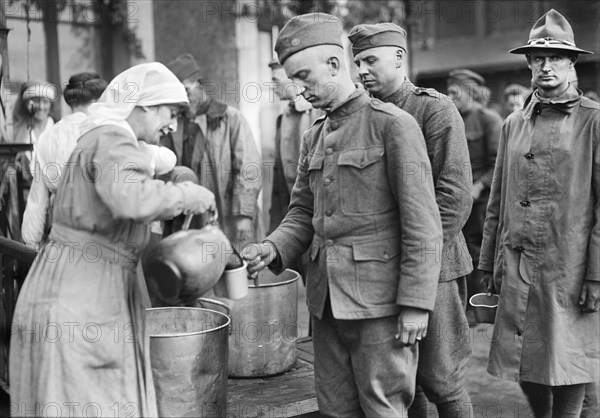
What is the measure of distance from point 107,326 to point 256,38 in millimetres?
7432

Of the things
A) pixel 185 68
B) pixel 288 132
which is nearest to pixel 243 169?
pixel 288 132

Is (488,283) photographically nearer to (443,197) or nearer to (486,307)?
(486,307)

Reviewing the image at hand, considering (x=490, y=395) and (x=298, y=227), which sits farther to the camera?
(x=490, y=395)

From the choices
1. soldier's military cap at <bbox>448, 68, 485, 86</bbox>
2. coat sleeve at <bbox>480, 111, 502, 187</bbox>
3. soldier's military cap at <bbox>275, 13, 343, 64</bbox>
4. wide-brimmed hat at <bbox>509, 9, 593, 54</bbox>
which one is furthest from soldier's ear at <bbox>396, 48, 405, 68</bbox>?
soldier's military cap at <bbox>448, 68, 485, 86</bbox>

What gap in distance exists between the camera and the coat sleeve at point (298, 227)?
360cm

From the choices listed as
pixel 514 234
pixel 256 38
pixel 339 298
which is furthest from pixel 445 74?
pixel 339 298

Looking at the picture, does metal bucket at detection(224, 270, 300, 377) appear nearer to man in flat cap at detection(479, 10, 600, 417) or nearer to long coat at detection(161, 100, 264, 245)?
long coat at detection(161, 100, 264, 245)

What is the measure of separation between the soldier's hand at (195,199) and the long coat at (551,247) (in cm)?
195

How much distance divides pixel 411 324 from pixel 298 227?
794 mm

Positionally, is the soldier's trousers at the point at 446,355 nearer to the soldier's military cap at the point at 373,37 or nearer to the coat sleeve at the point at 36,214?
the soldier's military cap at the point at 373,37

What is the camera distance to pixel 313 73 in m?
3.20

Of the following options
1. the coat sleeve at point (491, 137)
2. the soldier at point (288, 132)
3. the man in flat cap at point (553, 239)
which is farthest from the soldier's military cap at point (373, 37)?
the coat sleeve at point (491, 137)

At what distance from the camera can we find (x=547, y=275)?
4125mm

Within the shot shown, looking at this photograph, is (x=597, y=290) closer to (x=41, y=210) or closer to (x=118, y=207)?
(x=118, y=207)
